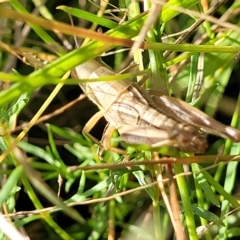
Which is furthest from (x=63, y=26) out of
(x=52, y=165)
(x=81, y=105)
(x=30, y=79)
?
(x=81, y=105)

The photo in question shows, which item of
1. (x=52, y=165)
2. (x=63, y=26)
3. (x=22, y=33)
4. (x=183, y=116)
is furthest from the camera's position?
(x=22, y=33)

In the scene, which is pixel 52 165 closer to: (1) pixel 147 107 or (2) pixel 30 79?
(1) pixel 147 107

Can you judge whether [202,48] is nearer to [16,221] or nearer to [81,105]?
[16,221]

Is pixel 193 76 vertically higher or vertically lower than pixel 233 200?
higher

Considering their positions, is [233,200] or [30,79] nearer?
[30,79]

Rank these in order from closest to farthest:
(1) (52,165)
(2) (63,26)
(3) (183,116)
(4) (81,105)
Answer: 1. (2) (63,26)
2. (3) (183,116)
3. (1) (52,165)
4. (4) (81,105)

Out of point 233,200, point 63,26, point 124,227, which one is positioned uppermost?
point 63,26

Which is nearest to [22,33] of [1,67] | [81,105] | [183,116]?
[1,67]
